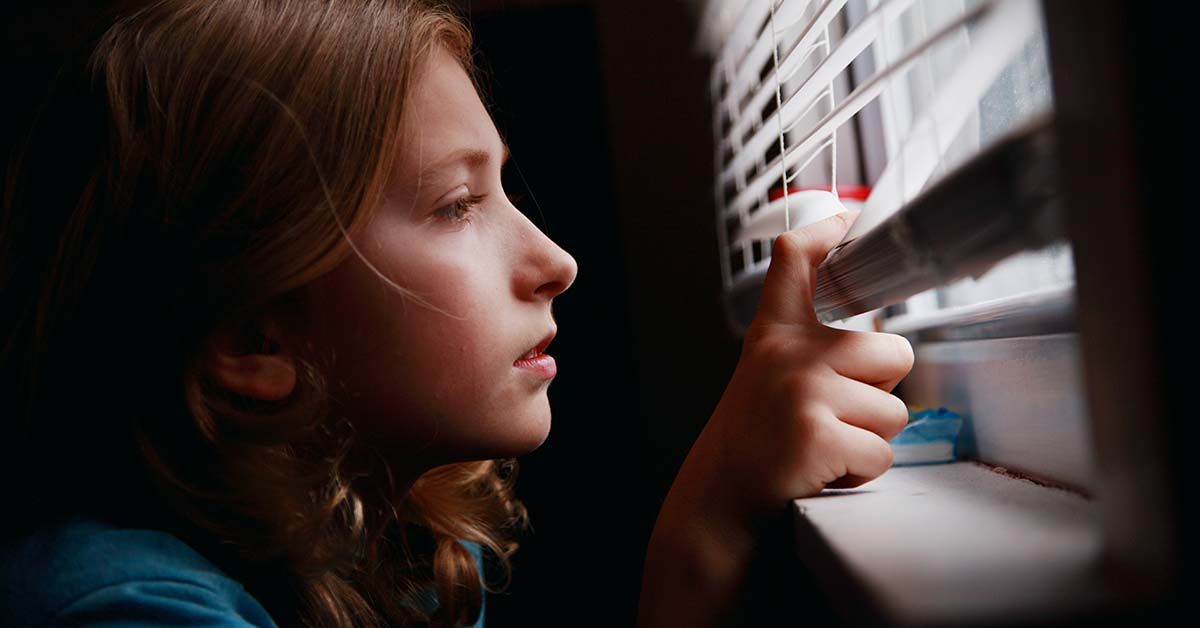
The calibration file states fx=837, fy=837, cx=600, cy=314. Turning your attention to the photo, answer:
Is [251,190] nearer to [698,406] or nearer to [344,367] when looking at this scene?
[344,367]

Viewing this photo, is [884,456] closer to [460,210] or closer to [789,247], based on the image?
[789,247]

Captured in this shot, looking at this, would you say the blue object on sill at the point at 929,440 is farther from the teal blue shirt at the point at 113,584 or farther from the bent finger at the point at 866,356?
the teal blue shirt at the point at 113,584

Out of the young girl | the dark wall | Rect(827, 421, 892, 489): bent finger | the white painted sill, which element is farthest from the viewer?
the dark wall

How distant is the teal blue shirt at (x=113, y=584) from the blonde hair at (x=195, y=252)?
44 mm

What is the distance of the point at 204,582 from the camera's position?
56cm

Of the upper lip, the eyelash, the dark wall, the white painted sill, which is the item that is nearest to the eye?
the eyelash

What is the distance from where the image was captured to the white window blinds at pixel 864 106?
35 cm

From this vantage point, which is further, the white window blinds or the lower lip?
the lower lip

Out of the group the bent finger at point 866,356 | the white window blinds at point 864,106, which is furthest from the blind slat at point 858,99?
the bent finger at point 866,356

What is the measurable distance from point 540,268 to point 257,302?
Answer: 22cm

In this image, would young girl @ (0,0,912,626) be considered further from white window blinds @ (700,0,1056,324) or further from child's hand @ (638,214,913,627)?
white window blinds @ (700,0,1056,324)

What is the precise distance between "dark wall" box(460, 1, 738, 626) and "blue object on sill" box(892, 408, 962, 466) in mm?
695

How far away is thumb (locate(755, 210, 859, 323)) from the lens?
55cm


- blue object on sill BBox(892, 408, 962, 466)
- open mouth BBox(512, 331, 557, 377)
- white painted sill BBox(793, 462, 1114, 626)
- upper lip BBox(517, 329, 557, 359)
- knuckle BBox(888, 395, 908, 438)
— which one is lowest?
white painted sill BBox(793, 462, 1114, 626)
